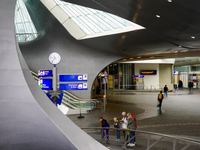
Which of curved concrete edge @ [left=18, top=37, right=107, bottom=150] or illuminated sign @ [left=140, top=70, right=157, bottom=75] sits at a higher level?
illuminated sign @ [left=140, top=70, right=157, bottom=75]

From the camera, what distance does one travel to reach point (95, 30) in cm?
1847

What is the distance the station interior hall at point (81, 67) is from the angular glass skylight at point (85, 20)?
0.26ft

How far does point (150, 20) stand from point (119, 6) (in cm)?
193

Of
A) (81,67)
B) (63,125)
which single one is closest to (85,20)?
(81,67)

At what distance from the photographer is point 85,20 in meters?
18.2

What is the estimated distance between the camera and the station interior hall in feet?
18.8

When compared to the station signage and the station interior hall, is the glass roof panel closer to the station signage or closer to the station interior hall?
the station interior hall

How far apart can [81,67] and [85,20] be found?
5479mm

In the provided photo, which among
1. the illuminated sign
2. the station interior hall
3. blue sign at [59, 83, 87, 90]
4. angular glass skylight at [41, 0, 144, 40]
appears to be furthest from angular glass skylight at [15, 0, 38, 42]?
the illuminated sign

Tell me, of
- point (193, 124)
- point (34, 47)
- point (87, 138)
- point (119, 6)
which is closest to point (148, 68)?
point (34, 47)

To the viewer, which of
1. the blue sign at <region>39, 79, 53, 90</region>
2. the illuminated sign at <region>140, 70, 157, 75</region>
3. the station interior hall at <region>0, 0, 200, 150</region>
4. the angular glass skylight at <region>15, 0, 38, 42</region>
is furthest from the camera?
the illuminated sign at <region>140, 70, 157, 75</region>

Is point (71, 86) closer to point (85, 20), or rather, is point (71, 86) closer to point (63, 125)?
point (63, 125)

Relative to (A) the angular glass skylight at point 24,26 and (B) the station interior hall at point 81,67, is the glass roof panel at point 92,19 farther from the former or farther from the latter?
(A) the angular glass skylight at point 24,26

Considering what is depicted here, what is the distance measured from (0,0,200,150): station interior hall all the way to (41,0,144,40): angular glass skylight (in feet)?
0.26
